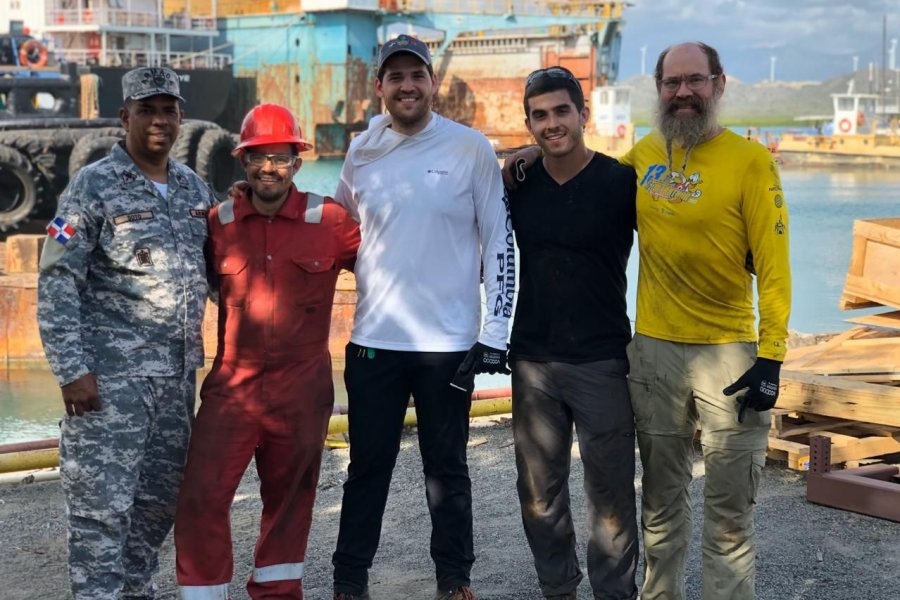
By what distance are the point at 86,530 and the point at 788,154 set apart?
5844 centimetres

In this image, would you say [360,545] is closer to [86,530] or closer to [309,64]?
[86,530]

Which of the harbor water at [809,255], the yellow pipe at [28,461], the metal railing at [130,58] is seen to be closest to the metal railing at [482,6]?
the harbor water at [809,255]

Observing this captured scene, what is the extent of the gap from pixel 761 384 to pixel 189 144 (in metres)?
18.2

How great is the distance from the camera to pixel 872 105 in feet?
299

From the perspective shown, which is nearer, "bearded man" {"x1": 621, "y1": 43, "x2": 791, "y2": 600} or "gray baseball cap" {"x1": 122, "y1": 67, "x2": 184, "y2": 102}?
"bearded man" {"x1": 621, "y1": 43, "x2": 791, "y2": 600}

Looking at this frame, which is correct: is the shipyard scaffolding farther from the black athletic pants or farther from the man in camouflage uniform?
the man in camouflage uniform

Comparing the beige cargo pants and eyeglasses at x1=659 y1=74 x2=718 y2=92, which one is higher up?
eyeglasses at x1=659 y1=74 x2=718 y2=92

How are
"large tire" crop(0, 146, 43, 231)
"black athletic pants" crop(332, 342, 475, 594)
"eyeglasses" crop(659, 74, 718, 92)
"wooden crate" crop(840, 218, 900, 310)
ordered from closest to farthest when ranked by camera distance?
"eyeglasses" crop(659, 74, 718, 92), "black athletic pants" crop(332, 342, 475, 594), "wooden crate" crop(840, 218, 900, 310), "large tire" crop(0, 146, 43, 231)

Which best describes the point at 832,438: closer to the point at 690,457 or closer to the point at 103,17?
the point at 690,457

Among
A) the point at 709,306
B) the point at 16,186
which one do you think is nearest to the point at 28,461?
the point at 709,306

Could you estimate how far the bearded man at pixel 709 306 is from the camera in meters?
3.70

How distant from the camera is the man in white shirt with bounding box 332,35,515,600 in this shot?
4176mm

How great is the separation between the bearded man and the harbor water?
10.7 metres

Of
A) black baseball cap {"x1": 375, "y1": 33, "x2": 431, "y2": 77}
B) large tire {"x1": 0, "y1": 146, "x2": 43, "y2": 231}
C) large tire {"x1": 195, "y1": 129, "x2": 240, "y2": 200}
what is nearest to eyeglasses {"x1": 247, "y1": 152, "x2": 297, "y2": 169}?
black baseball cap {"x1": 375, "y1": 33, "x2": 431, "y2": 77}
